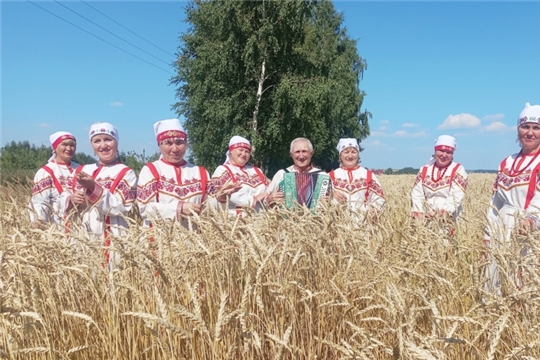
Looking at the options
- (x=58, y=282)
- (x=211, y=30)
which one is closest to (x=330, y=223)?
(x=58, y=282)

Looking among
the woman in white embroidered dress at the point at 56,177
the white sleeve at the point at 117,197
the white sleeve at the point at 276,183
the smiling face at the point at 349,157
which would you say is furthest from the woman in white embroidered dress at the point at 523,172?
the woman in white embroidered dress at the point at 56,177

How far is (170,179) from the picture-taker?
3.82 metres

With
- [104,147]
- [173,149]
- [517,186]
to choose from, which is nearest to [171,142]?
[173,149]

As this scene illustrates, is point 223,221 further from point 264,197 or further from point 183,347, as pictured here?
point 264,197

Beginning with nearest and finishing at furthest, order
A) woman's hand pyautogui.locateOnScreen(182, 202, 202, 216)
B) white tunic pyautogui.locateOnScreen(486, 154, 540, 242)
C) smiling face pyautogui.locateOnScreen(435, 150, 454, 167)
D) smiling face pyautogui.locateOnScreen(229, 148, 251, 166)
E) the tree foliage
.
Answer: woman's hand pyautogui.locateOnScreen(182, 202, 202, 216), white tunic pyautogui.locateOnScreen(486, 154, 540, 242), smiling face pyautogui.locateOnScreen(229, 148, 251, 166), smiling face pyautogui.locateOnScreen(435, 150, 454, 167), the tree foliage

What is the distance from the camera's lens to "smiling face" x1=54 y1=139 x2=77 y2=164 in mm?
4754

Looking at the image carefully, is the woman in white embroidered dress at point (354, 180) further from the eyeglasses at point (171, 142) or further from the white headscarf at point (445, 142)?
the eyeglasses at point (171, 142)

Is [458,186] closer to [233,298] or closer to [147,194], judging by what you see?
[147,194]

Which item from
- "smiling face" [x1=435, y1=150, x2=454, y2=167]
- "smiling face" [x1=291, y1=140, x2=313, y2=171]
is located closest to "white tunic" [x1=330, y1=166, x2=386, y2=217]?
"smiling face" [x1=291, y1=140, x2=313, y2=171]

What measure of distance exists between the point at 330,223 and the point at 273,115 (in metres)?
20.8

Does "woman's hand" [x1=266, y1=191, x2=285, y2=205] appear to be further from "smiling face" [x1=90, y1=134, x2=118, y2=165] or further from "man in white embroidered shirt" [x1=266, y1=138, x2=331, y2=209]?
"smiling face" [x1=90, y1=134, x2=118, y2=165]

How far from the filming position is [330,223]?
2.48 m

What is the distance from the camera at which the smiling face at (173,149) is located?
12.7 feet

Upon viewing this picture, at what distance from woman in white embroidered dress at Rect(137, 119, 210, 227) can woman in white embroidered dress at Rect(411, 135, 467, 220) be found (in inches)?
105
